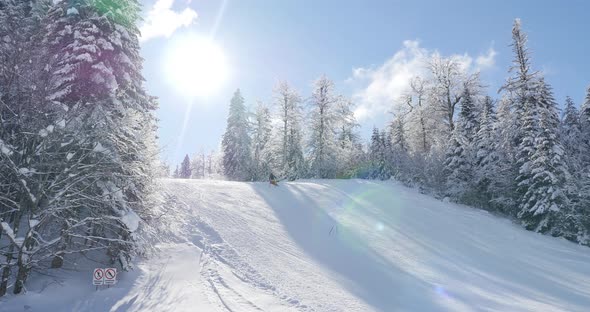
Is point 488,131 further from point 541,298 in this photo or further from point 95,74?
point 95,74

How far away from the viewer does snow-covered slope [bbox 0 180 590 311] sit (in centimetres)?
977

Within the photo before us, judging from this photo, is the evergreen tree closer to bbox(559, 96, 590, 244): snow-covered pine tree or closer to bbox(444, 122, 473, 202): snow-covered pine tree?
bbox(444, 122, 473, 202): snow-covered pine tree

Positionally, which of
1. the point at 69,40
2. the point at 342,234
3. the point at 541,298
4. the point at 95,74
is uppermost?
the point at 69,40

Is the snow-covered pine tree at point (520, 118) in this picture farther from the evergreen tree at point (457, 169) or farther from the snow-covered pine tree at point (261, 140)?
the snow-covered pine tree at point (261, 140)

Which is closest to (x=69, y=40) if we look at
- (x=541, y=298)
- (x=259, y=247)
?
(x=259, y=247)

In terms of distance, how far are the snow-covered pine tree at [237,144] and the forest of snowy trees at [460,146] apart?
12 cm

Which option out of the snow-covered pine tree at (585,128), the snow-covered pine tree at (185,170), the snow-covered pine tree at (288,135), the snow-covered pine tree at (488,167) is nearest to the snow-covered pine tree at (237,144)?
the snow-covered pine tree at (288,135)

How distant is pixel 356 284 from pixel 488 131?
71.4ft

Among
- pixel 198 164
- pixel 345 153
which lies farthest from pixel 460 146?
pixel 198 164

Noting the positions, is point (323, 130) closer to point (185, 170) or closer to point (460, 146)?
point (460, 146)

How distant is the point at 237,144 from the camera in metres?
44.1

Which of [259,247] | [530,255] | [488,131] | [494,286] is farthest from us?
[488,131]

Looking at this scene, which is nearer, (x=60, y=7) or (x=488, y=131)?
(x=60, y=7)

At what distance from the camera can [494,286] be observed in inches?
488
